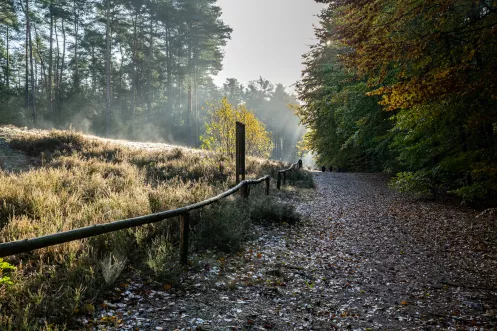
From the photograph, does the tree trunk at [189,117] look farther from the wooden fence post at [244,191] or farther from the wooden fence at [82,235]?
the wooden fence at [82,235]

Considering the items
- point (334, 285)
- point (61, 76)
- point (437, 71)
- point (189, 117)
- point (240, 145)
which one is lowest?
point (334, 285)

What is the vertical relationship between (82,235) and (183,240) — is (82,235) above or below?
above

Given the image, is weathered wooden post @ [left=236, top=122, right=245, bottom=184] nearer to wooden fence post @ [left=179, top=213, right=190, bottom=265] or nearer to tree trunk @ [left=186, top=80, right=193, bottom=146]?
wooden fence post @ [left=179, top=213, right=190, bottom=265]

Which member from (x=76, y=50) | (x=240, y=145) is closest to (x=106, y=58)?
(x=76, y=50)

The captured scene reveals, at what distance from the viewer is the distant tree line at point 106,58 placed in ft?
122

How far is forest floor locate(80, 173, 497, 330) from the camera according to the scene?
386 centimetres

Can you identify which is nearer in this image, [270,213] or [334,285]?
[334,285]

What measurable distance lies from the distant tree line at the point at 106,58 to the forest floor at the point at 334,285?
32151 mm

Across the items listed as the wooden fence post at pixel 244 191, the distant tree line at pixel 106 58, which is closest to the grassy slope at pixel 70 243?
the wooden fence post at pixel 244 191

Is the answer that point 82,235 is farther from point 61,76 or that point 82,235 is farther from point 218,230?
point 61,76

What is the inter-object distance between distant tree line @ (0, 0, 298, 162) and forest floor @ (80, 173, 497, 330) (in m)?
32.2

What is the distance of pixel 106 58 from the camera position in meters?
34.9

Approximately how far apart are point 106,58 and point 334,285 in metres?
37.2

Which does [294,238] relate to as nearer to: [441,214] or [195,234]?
[195,234]
